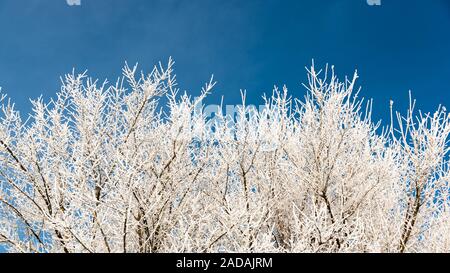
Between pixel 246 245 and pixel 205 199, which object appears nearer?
pixel 246 245

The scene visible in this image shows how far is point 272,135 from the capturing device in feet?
25.7

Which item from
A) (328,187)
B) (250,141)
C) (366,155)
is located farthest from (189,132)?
(366,155)

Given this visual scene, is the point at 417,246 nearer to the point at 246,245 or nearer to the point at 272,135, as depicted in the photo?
the point at 272,135

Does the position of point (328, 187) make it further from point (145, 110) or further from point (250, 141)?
point (145, 110)

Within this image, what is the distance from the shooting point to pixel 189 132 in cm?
673

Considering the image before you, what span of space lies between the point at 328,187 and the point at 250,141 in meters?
1.39
